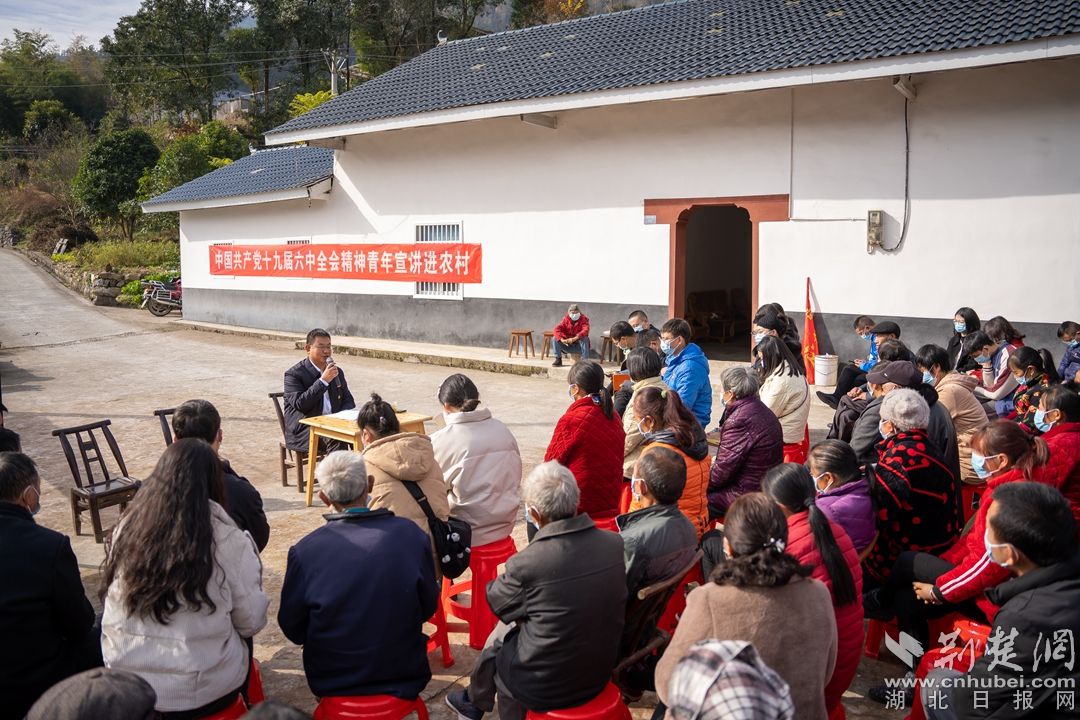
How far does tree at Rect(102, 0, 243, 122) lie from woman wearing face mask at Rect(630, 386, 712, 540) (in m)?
34.7

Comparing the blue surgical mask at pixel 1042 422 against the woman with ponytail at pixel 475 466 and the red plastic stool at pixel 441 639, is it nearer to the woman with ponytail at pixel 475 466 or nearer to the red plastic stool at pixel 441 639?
the woman with ponytail at pixel 475 466

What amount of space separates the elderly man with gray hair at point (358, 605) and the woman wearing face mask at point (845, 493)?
1.76m

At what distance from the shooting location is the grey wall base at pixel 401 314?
1302 cm

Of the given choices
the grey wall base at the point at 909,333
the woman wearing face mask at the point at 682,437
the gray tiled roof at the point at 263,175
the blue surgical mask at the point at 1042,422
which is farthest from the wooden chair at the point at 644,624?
the gray tiled roof at the point at 263,175

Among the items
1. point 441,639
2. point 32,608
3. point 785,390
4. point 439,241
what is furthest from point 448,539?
point 439,241

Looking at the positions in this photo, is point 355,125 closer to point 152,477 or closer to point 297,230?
point 297,230

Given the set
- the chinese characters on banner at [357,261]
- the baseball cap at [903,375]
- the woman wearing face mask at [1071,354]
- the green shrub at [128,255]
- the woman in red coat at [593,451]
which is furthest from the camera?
the green shrub at [128,255]

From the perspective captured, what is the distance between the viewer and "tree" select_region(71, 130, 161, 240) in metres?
27.8

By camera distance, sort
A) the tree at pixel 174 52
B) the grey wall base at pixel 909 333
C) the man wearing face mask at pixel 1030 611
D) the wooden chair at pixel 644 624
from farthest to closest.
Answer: the tree at pixel 174 52
the grey wall base at pixel 909 333
the wooden chair at pixel 644 624
the man wearing face mask at pixel 1030 611

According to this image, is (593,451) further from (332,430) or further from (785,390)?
(332,430)

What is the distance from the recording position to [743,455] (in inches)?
168

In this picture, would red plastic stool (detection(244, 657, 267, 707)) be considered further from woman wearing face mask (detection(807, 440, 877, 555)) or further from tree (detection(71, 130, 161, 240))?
tree (detection(71, 130, 161, 240))

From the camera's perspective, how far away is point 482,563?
12.9 feet

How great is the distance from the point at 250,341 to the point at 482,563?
13.9 metres
